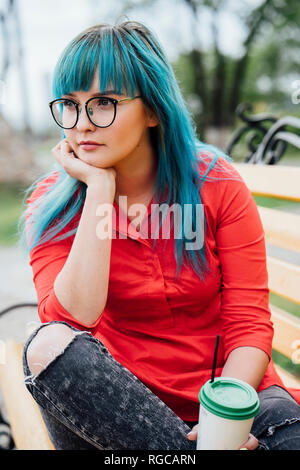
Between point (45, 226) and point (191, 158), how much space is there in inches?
24.0

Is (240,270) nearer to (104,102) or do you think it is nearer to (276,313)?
(276,313)

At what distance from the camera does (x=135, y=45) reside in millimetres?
1530

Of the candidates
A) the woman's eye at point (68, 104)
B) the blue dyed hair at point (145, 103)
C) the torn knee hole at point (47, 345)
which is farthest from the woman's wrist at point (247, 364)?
the woman's eye at point (68, 104)

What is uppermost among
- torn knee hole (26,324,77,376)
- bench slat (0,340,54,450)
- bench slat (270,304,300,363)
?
torn knee hole (26,324,77,376)

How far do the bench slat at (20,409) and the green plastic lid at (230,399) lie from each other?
2.82 ft

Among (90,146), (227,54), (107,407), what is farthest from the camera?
(227,54)

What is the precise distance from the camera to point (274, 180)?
6.86 feet

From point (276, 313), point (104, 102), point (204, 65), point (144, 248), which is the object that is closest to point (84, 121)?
point (104, 102)

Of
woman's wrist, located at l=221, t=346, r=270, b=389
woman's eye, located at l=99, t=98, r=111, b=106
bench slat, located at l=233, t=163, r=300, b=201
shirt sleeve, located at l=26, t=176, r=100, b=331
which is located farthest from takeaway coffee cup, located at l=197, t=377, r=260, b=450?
bench slat, located at l=233, t=163, r=300, b=201

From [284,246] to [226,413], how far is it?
114 centimetres

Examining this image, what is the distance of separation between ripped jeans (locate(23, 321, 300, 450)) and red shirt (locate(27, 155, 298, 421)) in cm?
25

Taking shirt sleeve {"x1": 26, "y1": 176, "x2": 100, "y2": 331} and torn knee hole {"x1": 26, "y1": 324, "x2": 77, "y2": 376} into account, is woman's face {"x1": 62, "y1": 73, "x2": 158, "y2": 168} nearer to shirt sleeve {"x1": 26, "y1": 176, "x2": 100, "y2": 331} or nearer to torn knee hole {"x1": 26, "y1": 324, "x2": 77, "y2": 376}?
shirt sleeve {"x1": 26, "y1": 176, "x2": 100, "y2": 331}

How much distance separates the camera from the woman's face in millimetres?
1519

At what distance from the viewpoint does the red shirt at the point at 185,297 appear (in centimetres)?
159
